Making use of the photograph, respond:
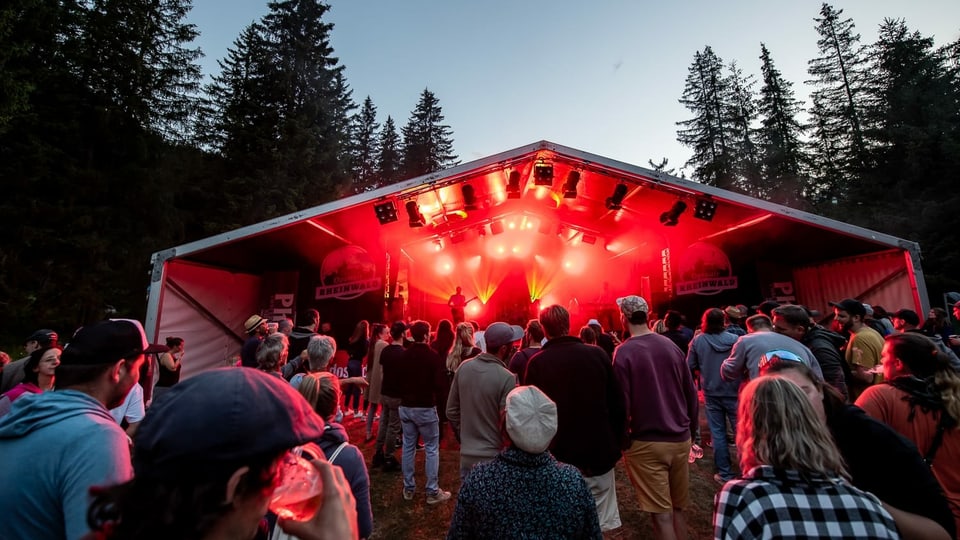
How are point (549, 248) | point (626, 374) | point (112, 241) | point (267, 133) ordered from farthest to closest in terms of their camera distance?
point (267, 133), point (549, 248), point (112, 241), point (626, 374)

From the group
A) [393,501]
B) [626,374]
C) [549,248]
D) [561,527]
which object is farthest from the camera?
[549,248]

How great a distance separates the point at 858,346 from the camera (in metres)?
4.24

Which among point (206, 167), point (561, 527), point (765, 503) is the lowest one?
point (561, 527)

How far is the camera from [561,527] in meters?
1.83

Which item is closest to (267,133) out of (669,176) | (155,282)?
(155,282)

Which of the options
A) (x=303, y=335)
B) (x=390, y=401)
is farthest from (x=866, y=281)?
(x=303, y=335)

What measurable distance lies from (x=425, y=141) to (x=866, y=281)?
1212 inches

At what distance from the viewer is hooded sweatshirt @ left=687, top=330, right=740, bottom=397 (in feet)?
15.9

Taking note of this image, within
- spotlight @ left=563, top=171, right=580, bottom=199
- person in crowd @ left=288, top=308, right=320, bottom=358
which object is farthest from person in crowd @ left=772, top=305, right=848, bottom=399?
person in crowd @ left=288, top=308, right=320, bottom=358

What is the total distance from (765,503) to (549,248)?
55.9ft

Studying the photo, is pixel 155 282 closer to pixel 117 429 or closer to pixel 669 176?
pixel 117 429

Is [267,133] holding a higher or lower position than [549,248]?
higher

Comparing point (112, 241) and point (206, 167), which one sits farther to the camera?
point (206, 167)

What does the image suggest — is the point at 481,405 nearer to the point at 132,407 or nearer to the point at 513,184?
the point at 132,407
